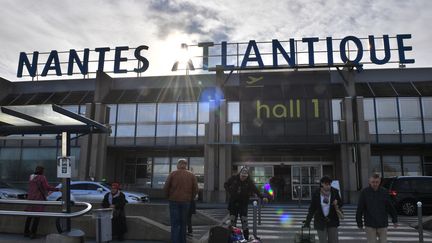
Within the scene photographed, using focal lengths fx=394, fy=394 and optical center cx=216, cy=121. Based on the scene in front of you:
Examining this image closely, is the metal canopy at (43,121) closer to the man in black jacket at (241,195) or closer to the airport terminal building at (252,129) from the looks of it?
the man in black jacket at (241,195)

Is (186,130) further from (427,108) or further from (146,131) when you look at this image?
(427,108)

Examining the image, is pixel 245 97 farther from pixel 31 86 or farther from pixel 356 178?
pixel 31 86

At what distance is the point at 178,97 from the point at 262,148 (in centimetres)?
649

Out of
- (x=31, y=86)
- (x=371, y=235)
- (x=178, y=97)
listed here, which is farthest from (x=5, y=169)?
(x=371, y=235)

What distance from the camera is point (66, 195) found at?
7.16 meters

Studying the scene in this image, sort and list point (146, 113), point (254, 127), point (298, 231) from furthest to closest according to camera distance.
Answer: point (146, 113), point (254, 127), point (298, 231)

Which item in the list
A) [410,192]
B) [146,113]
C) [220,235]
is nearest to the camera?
[220,235]

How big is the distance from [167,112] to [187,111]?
1328mm

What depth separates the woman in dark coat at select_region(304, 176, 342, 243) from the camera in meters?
6.70

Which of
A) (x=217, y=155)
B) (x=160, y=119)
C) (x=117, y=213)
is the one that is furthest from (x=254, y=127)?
(x=117, y=213)

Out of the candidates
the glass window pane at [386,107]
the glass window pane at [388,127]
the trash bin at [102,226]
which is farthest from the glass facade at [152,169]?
→ the trash bin at [102,226]

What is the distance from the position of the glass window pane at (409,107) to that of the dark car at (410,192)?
8.29 metres

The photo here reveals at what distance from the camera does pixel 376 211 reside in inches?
257

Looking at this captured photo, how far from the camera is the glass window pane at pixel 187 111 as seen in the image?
83.9 feet
